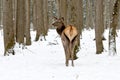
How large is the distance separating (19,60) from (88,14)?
132ft

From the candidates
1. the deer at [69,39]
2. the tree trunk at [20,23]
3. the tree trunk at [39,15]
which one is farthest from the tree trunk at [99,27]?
the tree trunk at [39,15]

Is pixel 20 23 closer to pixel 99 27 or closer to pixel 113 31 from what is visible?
pixel 99 27

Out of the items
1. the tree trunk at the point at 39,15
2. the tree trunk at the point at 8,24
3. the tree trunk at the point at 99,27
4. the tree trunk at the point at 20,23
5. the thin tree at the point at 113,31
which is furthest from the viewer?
the tree trunk at the point at 39,15

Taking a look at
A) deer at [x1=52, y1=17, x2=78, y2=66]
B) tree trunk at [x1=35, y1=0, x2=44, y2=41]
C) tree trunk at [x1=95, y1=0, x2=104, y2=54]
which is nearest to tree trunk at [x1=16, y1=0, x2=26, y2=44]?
tree trunk at [x1=95, y1=0, x2=104, y2=54]

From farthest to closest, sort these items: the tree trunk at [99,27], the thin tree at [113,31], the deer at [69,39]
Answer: the tree trunk at [99,27], the thin tree at [113,31], the deer at [69,39]

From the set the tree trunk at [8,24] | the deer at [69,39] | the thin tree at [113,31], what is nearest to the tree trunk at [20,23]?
the tree trunk at [8,24]

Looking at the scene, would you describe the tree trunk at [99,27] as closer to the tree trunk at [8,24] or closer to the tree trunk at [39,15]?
the tree trunk at [8,24]

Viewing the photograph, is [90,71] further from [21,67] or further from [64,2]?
[64,2]

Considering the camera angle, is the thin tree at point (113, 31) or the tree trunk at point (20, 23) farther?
the tree trunk at point (20, 23)

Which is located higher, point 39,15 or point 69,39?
point 39,15

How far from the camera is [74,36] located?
11.6 meters

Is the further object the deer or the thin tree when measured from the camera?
the thin tree

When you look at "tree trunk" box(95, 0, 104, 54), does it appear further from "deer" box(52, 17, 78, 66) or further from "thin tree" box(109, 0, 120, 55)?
"deer" box(52, 17, 78, 66)

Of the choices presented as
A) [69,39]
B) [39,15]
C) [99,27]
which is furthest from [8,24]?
[39,15]
